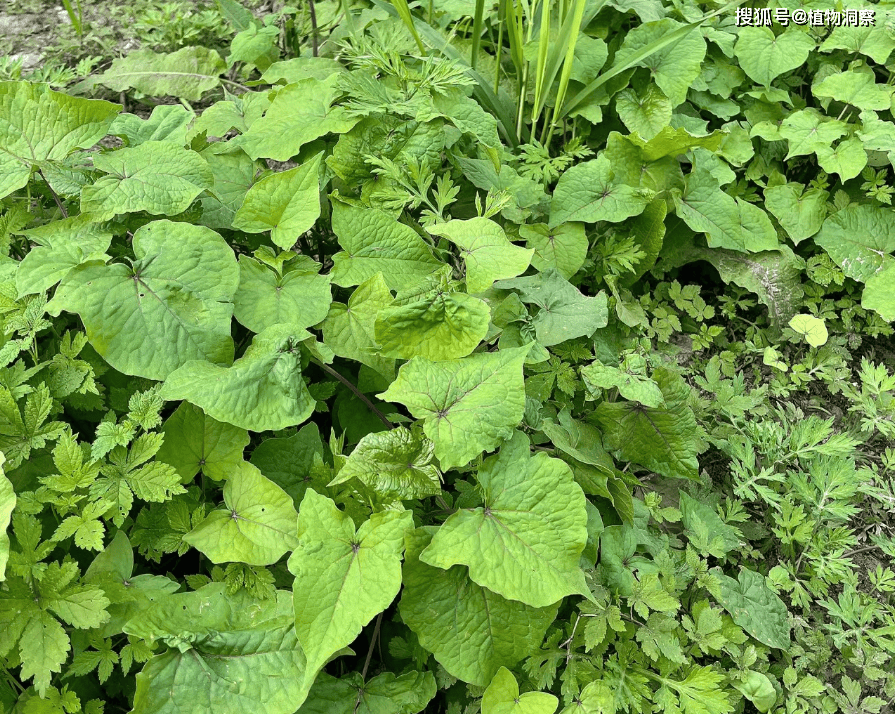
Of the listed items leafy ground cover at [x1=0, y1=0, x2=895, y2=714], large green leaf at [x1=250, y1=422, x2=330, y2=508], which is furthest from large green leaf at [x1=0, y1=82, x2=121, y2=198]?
large green leaf at [x1=250, y1=422, x2=330, y2=508]

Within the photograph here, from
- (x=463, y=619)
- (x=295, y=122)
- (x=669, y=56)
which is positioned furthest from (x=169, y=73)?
(x=463, y=619)

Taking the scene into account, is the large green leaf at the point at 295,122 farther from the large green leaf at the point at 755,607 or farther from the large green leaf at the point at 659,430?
the large green leaf at the point at 755,607

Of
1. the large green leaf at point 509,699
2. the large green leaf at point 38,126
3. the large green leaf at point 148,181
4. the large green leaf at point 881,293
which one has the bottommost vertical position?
the large green leaf at point 509,699

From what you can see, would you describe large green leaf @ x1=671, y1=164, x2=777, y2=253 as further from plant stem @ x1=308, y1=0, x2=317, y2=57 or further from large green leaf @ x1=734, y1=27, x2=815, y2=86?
plant stem @ x1=308, y1=0, x2=317, y2=57

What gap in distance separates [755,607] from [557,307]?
952 mm

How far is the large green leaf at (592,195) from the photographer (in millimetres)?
2150

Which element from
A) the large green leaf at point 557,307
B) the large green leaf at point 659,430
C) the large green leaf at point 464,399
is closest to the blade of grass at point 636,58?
the large green leaf at point 557,307

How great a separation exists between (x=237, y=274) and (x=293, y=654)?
0.89m

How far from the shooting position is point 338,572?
132cm

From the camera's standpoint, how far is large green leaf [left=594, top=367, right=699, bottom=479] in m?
1.79

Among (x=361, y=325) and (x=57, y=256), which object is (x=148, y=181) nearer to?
(x=57, y=256)

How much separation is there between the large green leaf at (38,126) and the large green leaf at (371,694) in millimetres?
1473

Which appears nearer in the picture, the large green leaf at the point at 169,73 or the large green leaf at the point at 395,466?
the large green leaf at the point at 395,466

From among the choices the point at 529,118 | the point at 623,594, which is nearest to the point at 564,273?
the point at 529,118
